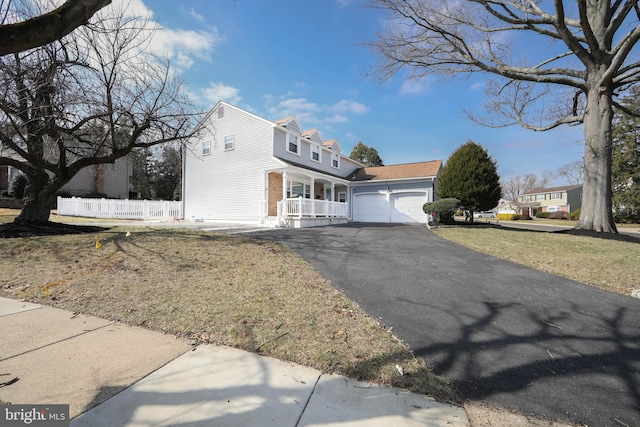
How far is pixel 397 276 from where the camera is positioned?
17.9 ft

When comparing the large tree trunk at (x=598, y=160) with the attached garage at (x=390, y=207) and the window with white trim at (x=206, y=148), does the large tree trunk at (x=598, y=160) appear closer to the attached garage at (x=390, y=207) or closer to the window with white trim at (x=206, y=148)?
the attached garage at (x=390, y=207)

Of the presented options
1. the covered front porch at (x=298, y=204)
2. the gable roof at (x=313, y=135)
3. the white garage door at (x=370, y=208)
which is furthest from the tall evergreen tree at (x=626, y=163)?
the gable roof at (x=313, y=135)

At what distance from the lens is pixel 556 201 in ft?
172

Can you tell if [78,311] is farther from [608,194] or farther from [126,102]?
[608,194]

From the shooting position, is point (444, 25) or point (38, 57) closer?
point (38, 57)

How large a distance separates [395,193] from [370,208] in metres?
2.10

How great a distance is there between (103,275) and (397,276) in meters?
5.35

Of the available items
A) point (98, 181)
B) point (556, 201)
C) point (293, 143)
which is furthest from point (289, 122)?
point (556, 201)

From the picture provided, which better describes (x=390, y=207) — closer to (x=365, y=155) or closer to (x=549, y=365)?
(x=549, y=365)

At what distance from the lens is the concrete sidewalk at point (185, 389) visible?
1920 mm

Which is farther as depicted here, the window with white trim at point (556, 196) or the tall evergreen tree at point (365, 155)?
the window with white trim at point (556, 196)

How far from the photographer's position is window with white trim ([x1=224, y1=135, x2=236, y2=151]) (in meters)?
17.3

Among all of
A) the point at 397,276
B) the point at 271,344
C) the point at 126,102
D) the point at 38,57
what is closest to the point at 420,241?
the point at 397,276

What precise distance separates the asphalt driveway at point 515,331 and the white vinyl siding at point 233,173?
429 inches
